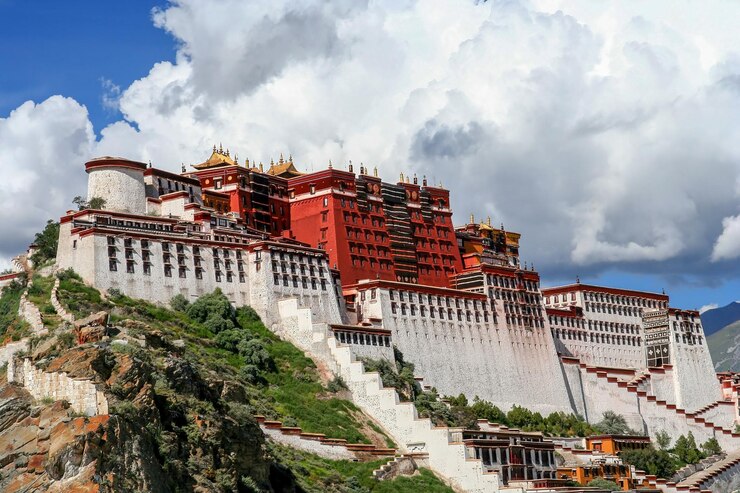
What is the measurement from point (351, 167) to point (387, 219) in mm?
5291

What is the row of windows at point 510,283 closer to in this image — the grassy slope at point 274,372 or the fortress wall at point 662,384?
the fortress wall at point 662,384

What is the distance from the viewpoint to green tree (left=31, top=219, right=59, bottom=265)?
95.6 m

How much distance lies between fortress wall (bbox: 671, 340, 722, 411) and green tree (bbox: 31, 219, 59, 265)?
2168 inches

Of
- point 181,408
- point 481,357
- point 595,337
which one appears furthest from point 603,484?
point 181,408

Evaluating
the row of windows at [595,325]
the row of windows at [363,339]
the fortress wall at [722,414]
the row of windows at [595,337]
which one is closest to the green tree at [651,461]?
the fortress wall at [722,414]

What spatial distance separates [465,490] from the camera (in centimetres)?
8162

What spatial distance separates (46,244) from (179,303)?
37.9 ft

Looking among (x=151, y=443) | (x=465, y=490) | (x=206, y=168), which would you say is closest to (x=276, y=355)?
(x=465, y=490)

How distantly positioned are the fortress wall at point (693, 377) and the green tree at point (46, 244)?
5506 centimetres

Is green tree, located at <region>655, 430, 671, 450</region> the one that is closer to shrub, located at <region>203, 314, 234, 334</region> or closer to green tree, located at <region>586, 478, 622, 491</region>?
green tree, located at <region>586, 478, 622, 491</region>

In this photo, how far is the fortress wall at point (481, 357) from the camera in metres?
101

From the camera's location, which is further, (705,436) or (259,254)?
(705,436)

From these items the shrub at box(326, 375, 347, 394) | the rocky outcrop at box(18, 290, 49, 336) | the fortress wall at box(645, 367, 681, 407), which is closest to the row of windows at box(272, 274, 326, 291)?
the shrub at box(326, 375, 347, 394)

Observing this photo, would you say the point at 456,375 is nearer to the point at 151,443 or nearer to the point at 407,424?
the point at 407,424
